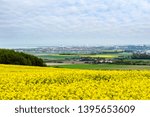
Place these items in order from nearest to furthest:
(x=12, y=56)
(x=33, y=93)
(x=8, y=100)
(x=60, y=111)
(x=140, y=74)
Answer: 1. (x=60, y=111)
2. (x=8, y=100)
3. (x=33, y=93)
4. (x=140, y=74)
5. (x=12, y=56)

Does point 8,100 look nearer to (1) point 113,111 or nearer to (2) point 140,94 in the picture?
(1) point 113,111

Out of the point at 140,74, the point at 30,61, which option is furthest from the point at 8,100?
the point at 30,61

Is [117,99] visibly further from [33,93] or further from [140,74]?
[140,74]

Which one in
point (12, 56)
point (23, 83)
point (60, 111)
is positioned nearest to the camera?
point (60, 111)

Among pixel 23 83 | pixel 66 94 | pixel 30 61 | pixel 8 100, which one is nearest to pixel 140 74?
pixel 23 83

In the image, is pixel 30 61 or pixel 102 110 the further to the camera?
pixel 30 61

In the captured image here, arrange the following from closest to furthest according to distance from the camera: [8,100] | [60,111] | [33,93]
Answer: [60,111]
[8,100]
[33,93]
